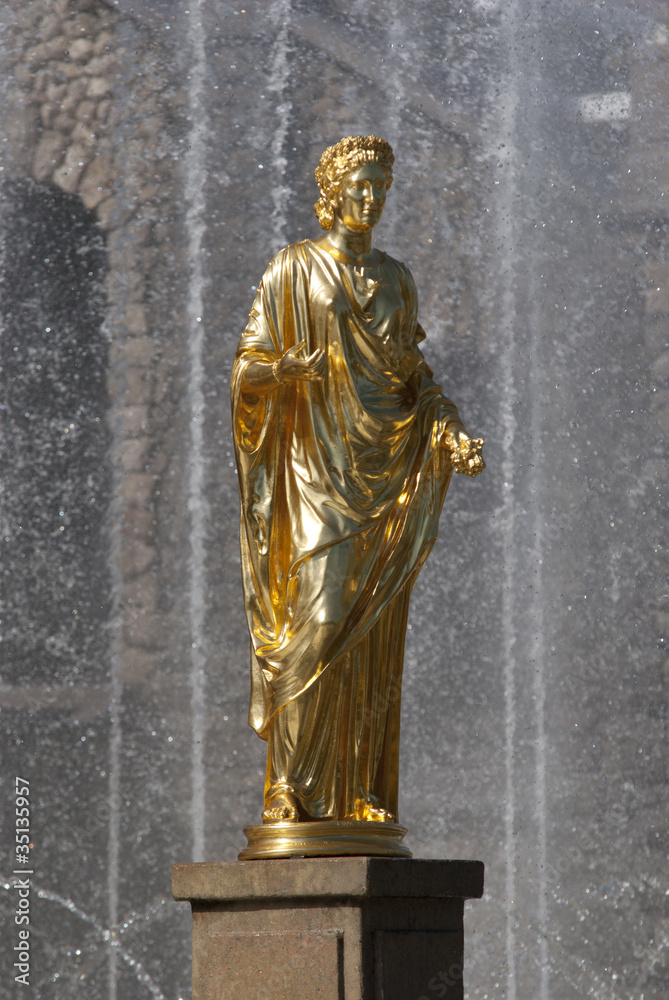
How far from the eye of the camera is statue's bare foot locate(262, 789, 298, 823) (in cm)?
353

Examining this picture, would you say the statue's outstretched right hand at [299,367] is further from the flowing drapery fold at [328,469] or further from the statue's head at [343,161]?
the statue's head at [343,161]

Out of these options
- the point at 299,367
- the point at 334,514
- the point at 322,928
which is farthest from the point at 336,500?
the point at 322,928

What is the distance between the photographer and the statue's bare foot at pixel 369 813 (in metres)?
3.64

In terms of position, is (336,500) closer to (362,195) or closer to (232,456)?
(362,195)

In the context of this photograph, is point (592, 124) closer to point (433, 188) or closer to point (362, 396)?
point (433, 188)

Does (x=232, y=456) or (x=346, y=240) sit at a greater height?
(x=232, y=456)

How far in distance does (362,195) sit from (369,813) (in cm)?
150

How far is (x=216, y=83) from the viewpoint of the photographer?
6918 millimetres

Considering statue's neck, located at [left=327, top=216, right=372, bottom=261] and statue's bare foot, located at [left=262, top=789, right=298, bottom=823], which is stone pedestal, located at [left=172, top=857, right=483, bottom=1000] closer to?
statue's bare foot, located at [left=262, top=789, right=298, bottom=823]

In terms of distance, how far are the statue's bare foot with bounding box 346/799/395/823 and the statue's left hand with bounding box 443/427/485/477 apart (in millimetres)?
821

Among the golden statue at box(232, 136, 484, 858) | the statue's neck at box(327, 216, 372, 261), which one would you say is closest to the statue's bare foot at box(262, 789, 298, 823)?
the golden statue at box(232, 136, 484, 858)

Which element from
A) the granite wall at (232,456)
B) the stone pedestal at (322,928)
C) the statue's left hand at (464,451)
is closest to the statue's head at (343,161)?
the statue's left hand at (464,451)

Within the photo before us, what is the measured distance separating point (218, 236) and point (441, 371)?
1131mm

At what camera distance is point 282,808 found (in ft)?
11.6
